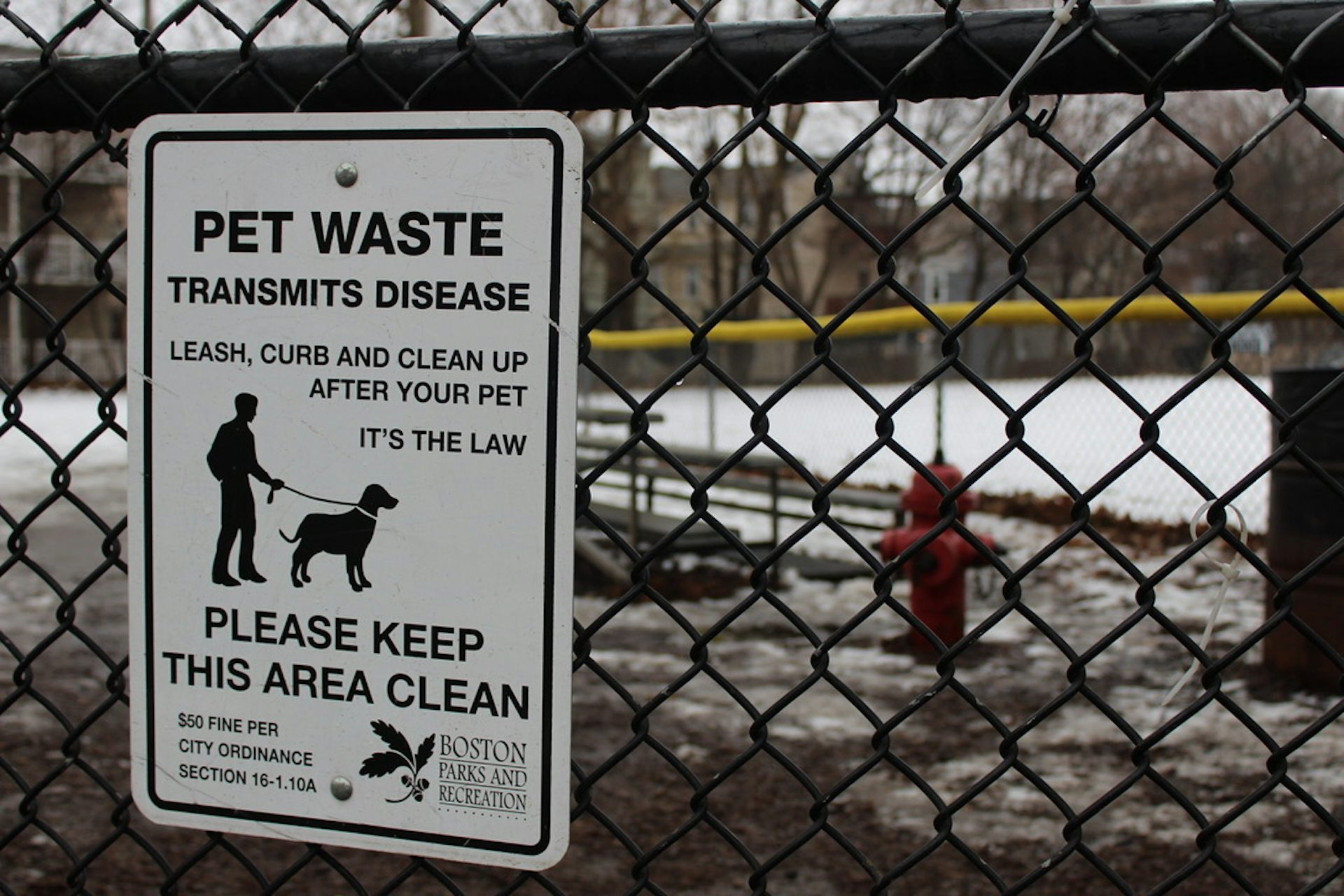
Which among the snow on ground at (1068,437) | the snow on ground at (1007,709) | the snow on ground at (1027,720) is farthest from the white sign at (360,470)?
the snow on ground at (1068,437)

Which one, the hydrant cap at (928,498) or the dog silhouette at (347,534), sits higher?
the dog silhouette at (347,534)

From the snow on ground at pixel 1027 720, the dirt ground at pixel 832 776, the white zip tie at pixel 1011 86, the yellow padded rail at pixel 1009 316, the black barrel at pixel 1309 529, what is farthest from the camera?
the yellow padded rail at pixel 1009 316

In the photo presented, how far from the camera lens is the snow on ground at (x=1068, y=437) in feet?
37.1

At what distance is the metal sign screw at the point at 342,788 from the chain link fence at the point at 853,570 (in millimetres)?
167

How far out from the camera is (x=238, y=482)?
157cm

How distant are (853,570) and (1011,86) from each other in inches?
261

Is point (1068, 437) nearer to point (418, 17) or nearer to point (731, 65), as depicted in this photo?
point (418, 17)

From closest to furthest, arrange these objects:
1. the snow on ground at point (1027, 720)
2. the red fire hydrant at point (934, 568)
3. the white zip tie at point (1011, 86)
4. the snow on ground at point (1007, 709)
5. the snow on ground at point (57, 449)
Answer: the white zip tie at point (1011, 86), the snow on ground at point (1007, 709), the snow on ground at point (1027, 720), the red fire hydrant at point (934, 568), the snow on ground at point (57, 449)

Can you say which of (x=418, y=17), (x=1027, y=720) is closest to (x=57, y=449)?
(x=418, y=17)

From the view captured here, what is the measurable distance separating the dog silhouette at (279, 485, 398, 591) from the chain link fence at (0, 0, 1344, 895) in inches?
11.6

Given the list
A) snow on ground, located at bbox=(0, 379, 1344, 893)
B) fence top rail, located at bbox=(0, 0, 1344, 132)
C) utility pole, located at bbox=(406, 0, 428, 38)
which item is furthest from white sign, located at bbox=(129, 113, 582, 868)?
utility pole, located at bbox=(406, 0, 428, 38)

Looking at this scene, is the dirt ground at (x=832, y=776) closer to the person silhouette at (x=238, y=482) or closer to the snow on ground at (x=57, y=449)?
the person silhouette at (x=238, y=482)

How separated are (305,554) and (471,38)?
67 centimetres

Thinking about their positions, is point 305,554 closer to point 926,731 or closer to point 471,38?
point 471,38
